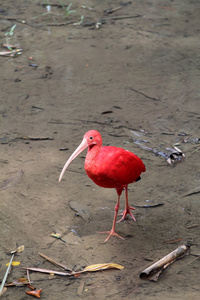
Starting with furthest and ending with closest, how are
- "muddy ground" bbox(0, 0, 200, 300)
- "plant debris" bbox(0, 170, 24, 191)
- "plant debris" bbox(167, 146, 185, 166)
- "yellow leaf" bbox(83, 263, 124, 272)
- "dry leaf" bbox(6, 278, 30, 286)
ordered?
1. "plant debris" bbox(167, 146, 185, 166)
2. "plant debris" bbox(0, 170, 24, 191)
3. "muddy ground" bbox(0, 0, 200, 300)
4. "yellow leaf" bbox(83, 263, 124, 272)
5. "dry leaf" bbox(6, 278, 30, 286)

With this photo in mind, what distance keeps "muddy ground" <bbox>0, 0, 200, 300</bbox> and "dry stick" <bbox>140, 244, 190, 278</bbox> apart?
6 centimetres

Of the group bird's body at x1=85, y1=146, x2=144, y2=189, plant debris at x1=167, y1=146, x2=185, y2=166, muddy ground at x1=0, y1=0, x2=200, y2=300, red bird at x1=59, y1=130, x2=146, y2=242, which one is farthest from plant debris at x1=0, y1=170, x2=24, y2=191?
plant debris at x1=167, y1=146, x2=185, y2=166

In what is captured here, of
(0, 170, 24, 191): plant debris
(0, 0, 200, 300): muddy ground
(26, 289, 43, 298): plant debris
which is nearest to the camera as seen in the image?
(26, 289, 43, 298): plant debris

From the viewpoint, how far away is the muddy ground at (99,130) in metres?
3.88

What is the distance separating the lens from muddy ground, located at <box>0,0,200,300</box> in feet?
12.7

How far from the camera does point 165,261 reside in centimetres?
374

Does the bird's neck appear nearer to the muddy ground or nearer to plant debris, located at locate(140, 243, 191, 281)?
the muddy ground

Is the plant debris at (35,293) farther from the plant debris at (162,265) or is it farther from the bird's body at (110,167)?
the bird's body at (110,167)

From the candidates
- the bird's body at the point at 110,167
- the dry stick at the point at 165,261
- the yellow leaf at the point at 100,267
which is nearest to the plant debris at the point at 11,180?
the bird's body at the point at 110,167

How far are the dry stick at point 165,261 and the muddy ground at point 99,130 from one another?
59 mm

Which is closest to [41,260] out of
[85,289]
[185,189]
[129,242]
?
[85,289]

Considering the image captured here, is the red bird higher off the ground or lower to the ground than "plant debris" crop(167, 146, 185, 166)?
higher

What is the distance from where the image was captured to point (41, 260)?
3.88 m

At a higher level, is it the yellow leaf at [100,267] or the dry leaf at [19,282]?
the dry leaf at [19,282]
